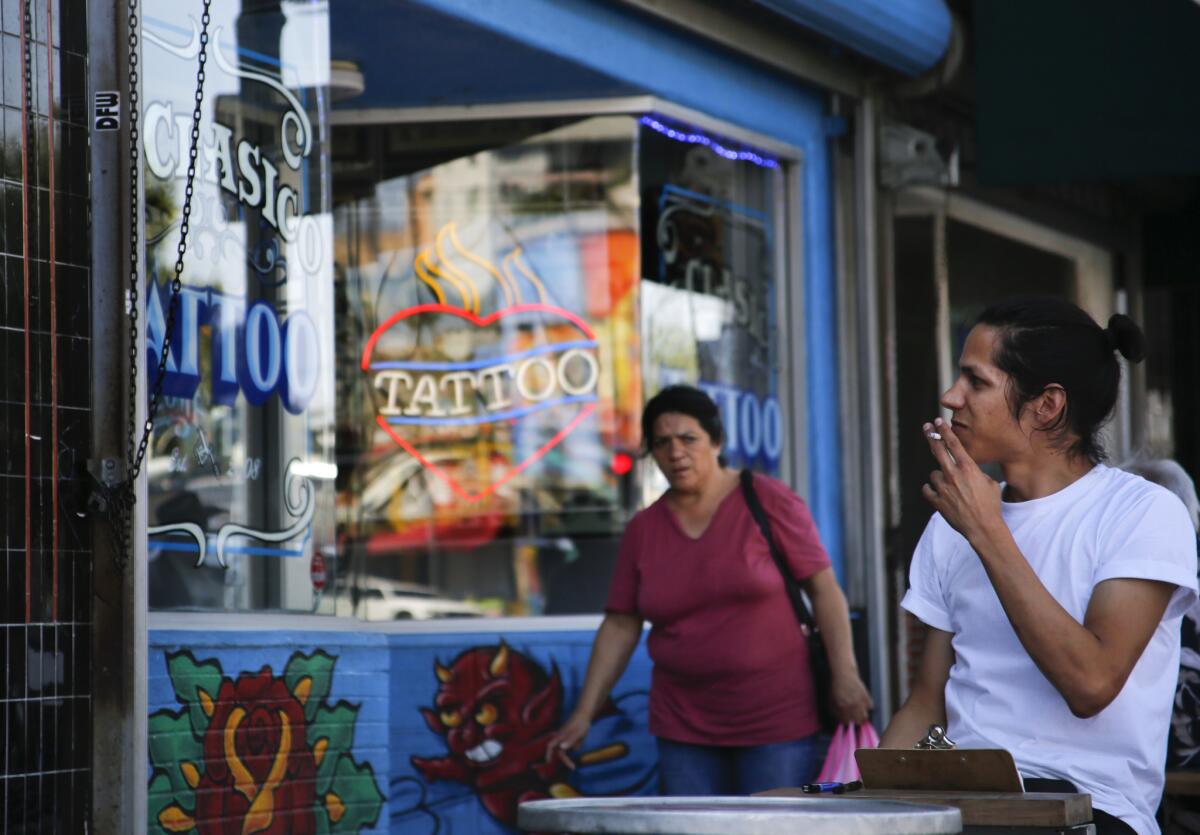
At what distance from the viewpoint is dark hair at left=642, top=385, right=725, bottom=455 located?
6.23 m

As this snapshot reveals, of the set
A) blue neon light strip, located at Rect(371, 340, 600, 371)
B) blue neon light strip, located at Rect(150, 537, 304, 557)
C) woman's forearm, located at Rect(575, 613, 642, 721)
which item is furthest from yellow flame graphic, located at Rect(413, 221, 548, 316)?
blue neon light strip, located at Rect(150, 537, 304, 557)

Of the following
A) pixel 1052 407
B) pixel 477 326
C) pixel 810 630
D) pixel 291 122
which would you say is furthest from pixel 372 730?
pixel 1052 407

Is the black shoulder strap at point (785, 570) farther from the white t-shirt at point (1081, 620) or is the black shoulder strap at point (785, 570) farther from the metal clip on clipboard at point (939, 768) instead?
the metal clip on clipboard at point (939, 768)

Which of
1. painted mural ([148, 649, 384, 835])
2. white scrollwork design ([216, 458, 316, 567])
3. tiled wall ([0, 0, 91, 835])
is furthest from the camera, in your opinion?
white scrollwork design ([216, 458, 316, 567])

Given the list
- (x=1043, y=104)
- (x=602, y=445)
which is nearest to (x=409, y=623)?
(x=602, y=445)

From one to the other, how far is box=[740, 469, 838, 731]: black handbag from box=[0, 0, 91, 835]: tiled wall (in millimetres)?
2449

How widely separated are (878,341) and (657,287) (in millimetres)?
1344

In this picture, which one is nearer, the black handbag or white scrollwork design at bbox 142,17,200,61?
white scrollwork design at bbox 142,17,200,61

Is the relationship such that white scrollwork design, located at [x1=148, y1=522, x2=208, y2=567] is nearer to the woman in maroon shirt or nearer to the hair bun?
the woman in maroon shirt

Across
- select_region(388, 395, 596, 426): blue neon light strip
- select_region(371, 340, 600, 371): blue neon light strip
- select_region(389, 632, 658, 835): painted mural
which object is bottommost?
select_region(389, 632, 658, 835): painted mural

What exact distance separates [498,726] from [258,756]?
1973 mm

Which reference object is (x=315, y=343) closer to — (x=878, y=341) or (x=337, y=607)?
(x=337, y=607)

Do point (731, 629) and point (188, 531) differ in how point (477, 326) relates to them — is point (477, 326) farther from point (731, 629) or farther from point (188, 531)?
point (188, 531)

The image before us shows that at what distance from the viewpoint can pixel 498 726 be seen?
7.07 m
